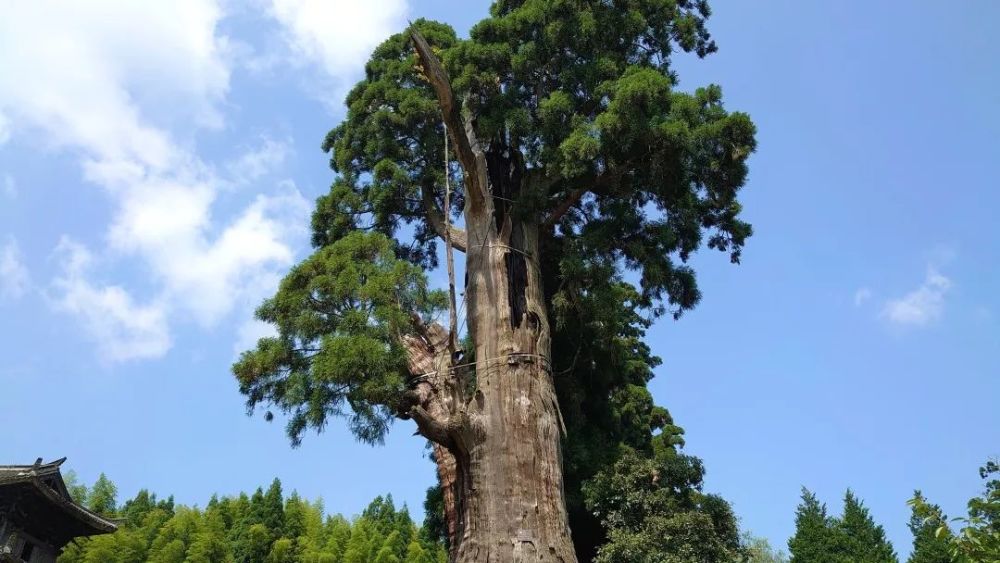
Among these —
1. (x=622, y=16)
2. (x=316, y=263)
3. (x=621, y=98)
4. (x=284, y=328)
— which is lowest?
(x=284, y=328)

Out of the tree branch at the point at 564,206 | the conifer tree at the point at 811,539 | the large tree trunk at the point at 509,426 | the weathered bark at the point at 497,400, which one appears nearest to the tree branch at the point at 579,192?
the tree branch at the point at 564,206

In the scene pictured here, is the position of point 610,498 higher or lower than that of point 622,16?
lower

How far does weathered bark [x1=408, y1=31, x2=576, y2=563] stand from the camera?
7.27 m

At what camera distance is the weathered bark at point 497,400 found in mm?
7273

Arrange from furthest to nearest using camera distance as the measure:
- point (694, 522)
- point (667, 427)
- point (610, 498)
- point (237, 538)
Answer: point (237, 538) → point (667, 427) → point (610, 498) → point (694, 522)

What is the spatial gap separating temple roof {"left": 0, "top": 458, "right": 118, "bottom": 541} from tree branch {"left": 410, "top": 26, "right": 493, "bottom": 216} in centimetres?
1123

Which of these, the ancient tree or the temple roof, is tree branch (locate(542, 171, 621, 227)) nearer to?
the ancient tree

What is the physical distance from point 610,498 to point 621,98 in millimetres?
4792

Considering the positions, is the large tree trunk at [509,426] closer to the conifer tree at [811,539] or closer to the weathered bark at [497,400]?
the weathered bark at [497,400]

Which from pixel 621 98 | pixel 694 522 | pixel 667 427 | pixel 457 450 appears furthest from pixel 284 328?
pixel 667 427

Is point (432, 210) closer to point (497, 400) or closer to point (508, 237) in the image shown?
point (508, 237)

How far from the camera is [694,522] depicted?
9242 millimetres

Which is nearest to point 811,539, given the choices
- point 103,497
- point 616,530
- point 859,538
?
point 859,538

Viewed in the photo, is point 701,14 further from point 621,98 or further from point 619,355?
point 619,355
